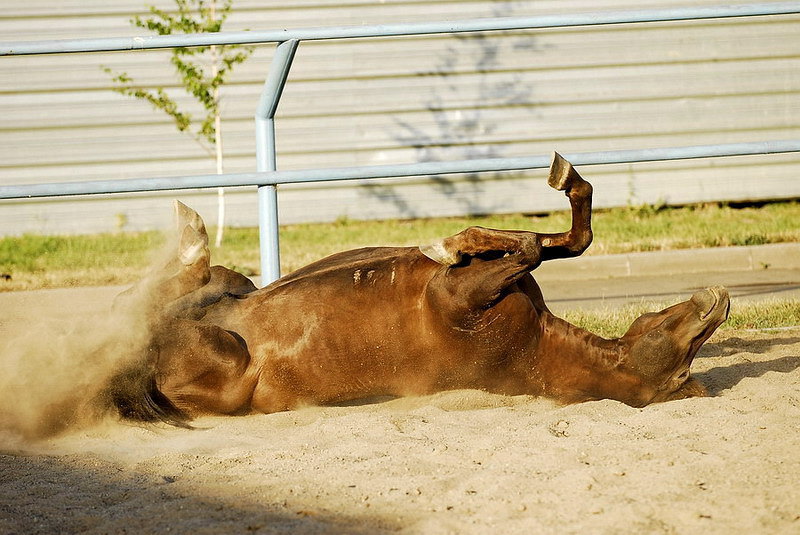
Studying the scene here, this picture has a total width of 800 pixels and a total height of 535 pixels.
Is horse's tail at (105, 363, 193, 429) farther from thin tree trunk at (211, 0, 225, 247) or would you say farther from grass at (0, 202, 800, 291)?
thin tree trunk at (211, 0, 225, 247)

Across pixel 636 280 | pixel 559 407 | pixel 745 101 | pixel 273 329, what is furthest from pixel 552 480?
pixel 745 101

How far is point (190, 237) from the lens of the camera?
12.6 feet

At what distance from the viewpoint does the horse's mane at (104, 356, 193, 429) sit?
363 centimetres

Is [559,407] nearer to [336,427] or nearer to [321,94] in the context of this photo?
[336,427]

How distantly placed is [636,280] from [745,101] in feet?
12.3

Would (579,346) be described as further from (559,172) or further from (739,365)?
(739,365)

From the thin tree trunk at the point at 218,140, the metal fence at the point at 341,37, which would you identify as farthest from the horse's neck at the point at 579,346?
the thin tree trunk at the point at 218,140

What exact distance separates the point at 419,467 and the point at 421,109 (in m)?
7.44

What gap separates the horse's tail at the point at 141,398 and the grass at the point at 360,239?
3.68 meters

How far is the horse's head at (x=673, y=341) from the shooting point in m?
3.55

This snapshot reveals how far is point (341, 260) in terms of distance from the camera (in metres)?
3.79

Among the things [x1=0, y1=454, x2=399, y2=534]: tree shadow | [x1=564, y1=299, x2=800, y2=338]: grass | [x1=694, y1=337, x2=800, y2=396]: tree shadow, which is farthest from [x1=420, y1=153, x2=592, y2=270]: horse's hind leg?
[x1=564, y1=299, x2=800, y2=338]: grass

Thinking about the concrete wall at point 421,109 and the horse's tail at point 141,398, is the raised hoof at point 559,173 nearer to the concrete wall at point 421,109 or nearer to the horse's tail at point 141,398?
the horse's tail at point 141,398

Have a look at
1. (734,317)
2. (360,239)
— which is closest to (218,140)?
(360,239)
